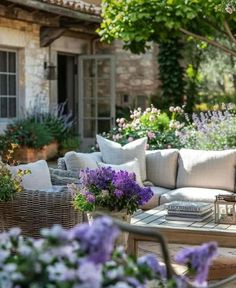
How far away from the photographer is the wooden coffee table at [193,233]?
13.8ft

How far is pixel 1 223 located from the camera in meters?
4.66

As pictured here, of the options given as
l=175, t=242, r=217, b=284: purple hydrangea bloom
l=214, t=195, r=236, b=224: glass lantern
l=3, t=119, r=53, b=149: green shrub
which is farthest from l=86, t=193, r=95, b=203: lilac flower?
l=3, t=119, r=53, b=149: green shrub

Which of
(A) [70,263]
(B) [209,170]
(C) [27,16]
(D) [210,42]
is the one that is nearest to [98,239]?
(A) [70,263]

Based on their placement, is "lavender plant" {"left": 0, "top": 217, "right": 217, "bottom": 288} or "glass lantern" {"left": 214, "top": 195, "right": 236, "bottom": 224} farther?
"glass lantern" {"left": 214, "top": 195, "right": 236, "bottom": 224}

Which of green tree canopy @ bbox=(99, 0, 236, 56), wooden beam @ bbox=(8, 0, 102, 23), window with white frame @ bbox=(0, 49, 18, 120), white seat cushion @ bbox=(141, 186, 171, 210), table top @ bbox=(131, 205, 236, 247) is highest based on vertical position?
wooden beam @ bbox=(8, 0, 102, 23)

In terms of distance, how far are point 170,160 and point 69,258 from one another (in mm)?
5084

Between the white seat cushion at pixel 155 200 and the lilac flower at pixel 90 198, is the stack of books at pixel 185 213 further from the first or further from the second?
the white seat cushion at pixel 155 200

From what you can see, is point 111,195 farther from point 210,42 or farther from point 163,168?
point 210,42

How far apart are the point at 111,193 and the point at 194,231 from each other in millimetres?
604

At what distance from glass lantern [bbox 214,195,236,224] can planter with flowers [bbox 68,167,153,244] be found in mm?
615

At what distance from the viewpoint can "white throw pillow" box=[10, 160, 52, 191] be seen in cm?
491

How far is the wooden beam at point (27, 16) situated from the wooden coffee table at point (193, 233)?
568cm

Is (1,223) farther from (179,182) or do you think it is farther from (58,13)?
(58,13)

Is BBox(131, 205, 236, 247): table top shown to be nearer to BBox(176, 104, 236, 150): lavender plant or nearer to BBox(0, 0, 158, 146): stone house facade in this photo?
BBox(176, 104, 236, 150): lavender plant
